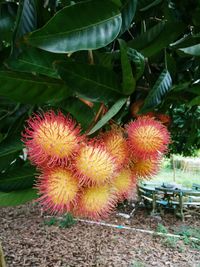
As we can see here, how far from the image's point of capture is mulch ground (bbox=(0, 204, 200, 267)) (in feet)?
13.6

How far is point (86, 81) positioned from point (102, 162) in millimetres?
163

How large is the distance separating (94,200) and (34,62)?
0.32 metres

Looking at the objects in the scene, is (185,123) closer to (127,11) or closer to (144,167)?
(144,167)

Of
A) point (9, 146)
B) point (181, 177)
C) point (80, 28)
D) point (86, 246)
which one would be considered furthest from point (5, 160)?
point (181, 177)

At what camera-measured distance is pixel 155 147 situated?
799 millimetres

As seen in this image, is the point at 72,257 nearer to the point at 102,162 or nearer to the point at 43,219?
the point at 43,219

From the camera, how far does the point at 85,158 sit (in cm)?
71

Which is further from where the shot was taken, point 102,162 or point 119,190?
point 119,190

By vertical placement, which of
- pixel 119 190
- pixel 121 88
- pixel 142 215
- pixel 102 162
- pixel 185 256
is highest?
pixel 121 88

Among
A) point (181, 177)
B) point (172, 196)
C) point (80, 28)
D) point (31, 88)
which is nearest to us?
point (80, 28)

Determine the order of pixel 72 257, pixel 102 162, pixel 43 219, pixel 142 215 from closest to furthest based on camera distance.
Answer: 1. pixel 102 162
2. pixel 72 257
3. pixel 43 219
4. pixel 142 215

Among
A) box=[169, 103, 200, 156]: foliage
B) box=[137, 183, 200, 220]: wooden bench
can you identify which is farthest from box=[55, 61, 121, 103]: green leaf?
box=[137, 183, 200, 220]: wooden bench

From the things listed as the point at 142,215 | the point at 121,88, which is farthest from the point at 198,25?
the point at 142,215

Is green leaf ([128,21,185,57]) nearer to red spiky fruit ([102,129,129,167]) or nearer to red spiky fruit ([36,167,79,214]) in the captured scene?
red spiky fruit ([102,129,129,167])
